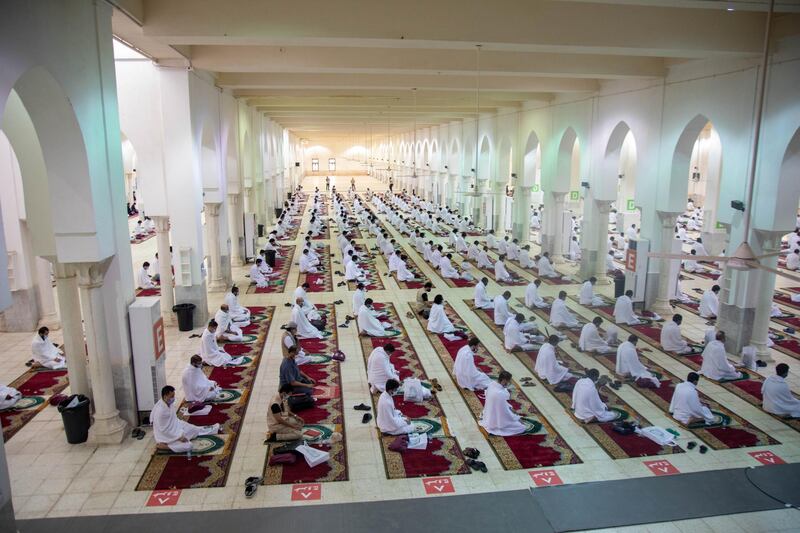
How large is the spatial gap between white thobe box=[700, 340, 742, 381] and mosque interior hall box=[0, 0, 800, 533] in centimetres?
4

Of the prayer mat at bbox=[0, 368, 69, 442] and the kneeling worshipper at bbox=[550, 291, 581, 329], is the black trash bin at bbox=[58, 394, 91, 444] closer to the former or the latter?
the prayer mat at bbox=[0, 368, 69, 442]

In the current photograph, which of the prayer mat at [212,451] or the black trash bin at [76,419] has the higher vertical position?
the black trash bin at [76,419]

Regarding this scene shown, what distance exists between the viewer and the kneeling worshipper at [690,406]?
8.84 meters

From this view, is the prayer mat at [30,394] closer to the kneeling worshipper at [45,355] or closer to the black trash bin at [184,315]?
the kneeling worshipper at [45,355]

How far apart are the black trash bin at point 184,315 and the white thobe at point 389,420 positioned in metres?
6.19

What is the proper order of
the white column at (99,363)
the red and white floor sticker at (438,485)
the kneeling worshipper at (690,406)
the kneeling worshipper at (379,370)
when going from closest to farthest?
the red and white floor sticker at (438,485), the white column at (99,363), the kneeling worshipper at (690,406), the kneeling worshipper at (379,370)

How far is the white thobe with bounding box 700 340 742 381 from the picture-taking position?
10445 millimetres

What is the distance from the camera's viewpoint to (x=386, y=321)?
1390 cm

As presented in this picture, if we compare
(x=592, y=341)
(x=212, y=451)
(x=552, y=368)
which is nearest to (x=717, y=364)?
(x=592, y=341)

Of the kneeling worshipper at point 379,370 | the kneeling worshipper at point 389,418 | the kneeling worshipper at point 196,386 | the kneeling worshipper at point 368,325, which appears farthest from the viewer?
the kneeling worshipper at point 368,325

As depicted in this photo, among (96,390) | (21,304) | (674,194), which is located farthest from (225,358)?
(674,194)

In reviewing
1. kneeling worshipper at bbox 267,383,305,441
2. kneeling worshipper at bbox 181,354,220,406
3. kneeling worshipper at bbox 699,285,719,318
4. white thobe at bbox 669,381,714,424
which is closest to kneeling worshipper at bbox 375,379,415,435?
kneeling worshipper at bbox 267,383,305,441

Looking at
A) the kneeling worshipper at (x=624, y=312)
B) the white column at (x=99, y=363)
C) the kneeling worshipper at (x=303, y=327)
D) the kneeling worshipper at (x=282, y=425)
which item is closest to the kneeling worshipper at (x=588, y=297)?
the kneeling worshipper at (x=624, y=312)

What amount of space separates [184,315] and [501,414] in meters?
→ 7.50
